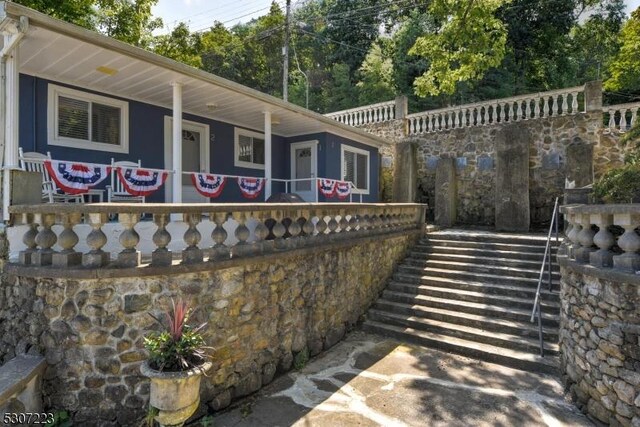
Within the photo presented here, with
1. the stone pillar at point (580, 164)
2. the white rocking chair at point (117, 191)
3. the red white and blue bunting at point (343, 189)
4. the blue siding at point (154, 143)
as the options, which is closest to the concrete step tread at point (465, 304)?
the red white and blue bunting at point (343, 189)

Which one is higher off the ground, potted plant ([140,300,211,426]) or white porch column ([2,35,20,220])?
white porch column ([2,35,20,220])

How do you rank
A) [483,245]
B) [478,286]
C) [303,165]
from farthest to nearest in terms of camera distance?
[303,165], [483,245], [478,286]

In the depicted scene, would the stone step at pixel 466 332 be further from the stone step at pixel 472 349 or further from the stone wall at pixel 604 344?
the stone wall at pixel 604 344

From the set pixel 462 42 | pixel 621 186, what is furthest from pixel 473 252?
pixel 462 42

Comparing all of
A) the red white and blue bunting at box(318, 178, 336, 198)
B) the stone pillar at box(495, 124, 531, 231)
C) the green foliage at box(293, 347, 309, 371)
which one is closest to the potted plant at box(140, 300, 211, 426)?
the green foliage at box(293, 347, 309, 371)

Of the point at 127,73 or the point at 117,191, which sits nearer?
the point at 127,73

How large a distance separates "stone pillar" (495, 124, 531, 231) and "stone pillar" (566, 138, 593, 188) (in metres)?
1.04

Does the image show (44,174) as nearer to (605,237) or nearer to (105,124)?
(105,124)

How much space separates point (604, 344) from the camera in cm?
358

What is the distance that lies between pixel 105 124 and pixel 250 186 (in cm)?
300

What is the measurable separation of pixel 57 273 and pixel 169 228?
194 centimetres

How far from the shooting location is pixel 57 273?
11.2ft

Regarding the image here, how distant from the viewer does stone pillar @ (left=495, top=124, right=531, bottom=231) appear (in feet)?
34.0

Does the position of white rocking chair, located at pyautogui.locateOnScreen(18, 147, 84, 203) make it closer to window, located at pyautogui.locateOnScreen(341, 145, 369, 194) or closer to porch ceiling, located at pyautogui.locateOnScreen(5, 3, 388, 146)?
porch ceiling, located at pyautogui.locateOnScreen(5, 3, 388, 146)
